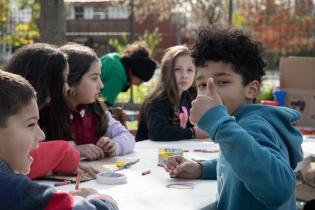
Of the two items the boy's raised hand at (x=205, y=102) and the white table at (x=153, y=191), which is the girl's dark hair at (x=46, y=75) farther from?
the boy's raised hand at (x=205, y=102)

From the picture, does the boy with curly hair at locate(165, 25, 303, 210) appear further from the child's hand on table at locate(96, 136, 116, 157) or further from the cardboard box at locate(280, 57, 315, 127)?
the cardboard box at locate(280, 57, 315, 127)

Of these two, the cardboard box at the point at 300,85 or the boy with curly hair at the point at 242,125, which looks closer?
the boy with curly hair at the point at 242,125

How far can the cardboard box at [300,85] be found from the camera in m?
4.38

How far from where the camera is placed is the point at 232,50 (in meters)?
2.01

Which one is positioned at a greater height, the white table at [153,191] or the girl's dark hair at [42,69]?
the girl's dark hair at [42,69]

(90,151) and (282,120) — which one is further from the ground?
(282,120)

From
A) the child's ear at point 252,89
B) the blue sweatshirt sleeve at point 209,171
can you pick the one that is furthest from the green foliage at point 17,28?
the child's ear at point 252,89

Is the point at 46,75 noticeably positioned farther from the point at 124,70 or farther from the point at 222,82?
the point at 124,70

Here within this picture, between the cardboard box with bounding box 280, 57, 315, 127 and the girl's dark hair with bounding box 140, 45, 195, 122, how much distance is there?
100 cm

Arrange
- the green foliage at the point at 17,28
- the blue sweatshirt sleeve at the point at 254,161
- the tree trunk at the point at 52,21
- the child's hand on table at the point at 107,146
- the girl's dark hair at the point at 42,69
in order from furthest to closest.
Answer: the green foliage at the point at 17,28
the tree trunk at the point at 52,21
the child's hand on table at the point at 107,146
the girl's dark hair at the point at 42,69
the blue sweatshirt sleeve at the point at 254,161

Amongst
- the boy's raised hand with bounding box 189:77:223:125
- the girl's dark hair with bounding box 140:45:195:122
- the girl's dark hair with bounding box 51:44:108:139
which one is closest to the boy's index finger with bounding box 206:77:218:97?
the boy's raised hand with bounding box 189:77:223:125

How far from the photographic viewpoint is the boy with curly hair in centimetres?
169

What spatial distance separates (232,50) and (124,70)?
3478 millimetres

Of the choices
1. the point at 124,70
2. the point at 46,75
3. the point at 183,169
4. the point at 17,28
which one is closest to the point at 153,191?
the point at 183,169
